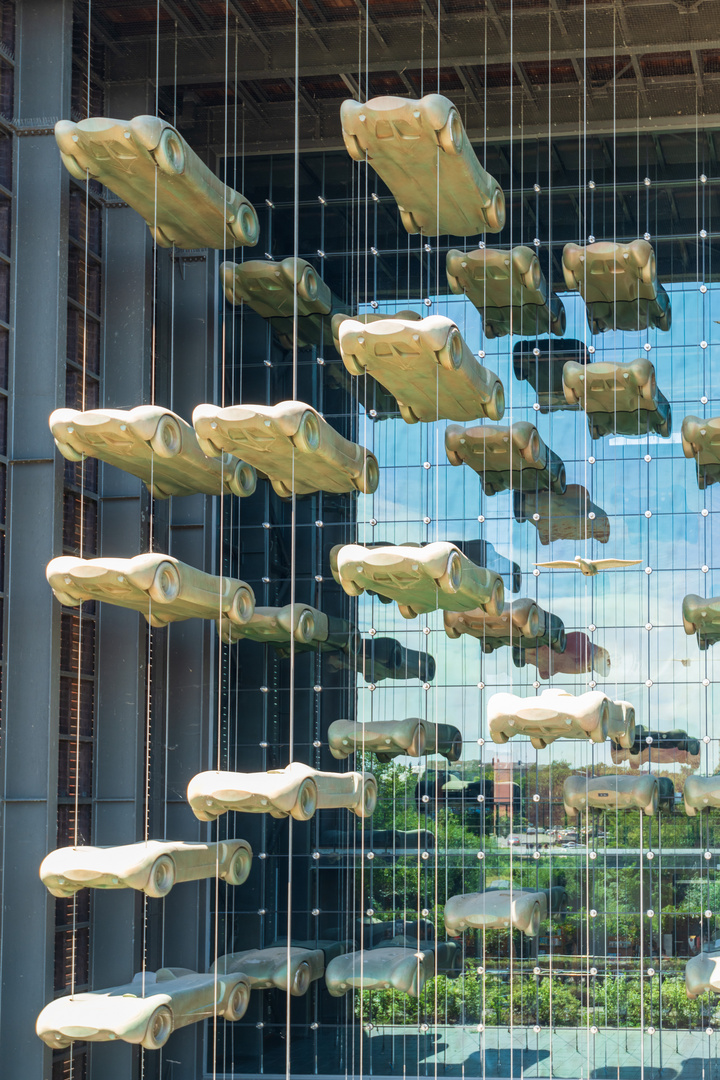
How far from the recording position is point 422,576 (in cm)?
1669

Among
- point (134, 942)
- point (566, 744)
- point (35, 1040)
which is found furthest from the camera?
point (566, 744)

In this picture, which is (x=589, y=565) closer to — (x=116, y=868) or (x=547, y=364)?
(x=547, y=364)

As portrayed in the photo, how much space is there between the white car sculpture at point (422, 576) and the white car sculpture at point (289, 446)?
1.21m

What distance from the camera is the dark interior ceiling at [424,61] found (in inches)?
750

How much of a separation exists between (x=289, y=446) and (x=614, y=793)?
19.1ft

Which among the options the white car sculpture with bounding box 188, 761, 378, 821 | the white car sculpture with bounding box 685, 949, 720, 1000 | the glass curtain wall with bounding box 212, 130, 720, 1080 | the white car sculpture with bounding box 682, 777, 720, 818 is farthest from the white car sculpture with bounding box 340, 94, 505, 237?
the white car sculpture with bounding box 685, 949, 720, 1000

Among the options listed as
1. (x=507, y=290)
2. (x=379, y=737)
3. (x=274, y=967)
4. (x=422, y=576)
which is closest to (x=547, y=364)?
(x=507, y=290)

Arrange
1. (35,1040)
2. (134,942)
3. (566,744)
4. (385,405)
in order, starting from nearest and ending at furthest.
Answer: (35,1040) → (134,942) → (566,744) → (385,405)

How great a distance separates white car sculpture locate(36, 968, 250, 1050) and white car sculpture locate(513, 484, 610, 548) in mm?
7163

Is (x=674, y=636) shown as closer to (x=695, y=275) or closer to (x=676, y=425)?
(x=676, y=425)

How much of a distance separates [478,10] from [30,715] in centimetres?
1057

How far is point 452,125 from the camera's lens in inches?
639

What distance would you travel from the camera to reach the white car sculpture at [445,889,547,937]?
17.2 metres

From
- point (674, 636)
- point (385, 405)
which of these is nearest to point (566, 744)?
point (674, 636)
